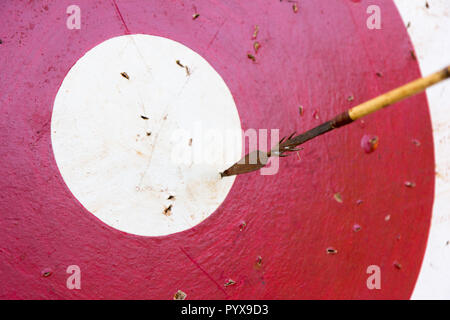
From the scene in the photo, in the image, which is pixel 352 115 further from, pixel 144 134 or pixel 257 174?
pixel 144 134

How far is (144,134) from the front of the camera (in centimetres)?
93

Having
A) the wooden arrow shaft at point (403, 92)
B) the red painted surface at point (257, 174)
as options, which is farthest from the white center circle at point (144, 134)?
the wooden arrow shaft at point (403, 92)

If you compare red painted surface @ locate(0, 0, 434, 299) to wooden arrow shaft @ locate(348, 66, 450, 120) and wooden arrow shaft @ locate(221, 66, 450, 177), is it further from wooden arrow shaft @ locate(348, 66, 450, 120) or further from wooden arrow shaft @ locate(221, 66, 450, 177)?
wooden arrow shaft @ locate(348, 66, 450, 120)

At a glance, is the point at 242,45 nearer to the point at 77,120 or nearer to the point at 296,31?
the point at 296,31

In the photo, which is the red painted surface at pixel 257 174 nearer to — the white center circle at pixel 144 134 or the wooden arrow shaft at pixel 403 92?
the white center circle at pixel 144 134

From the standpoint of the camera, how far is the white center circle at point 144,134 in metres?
0.91

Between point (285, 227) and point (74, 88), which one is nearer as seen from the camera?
point (74, 88)

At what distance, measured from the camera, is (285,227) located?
1.01 metres

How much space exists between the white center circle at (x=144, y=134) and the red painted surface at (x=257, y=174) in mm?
30

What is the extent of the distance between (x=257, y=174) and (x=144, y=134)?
0.33 m

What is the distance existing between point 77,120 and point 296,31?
646 mm

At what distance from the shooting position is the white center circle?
0.91 metres
